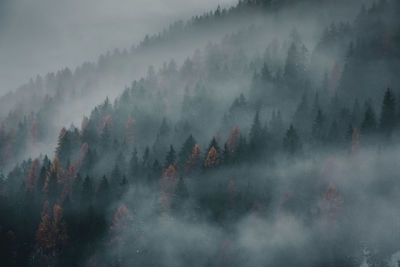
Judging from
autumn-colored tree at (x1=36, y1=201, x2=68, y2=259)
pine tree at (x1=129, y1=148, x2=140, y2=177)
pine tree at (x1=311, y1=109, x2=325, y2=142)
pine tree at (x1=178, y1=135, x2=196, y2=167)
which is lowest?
autumn-colored tree at (x1=36, y1=201, x2=68, y2=259)

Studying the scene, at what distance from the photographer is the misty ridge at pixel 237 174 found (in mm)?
61844

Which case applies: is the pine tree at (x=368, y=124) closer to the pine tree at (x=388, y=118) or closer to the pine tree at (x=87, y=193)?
the pine tree at (x=388, y=118)

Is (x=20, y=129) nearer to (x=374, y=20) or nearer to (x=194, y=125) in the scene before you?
(x=194, y=125)

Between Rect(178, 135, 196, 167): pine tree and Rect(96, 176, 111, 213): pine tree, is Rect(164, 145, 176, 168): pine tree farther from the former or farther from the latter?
Rect(96, 176, 111, 213): pine tree

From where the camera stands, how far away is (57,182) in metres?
78.0

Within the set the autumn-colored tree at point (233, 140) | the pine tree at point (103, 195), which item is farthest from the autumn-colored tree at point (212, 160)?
the pine tree at point (103, 195)

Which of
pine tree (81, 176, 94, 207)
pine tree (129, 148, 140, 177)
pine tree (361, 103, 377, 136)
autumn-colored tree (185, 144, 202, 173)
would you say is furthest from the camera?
pine tree (129, 148, 140, 177)

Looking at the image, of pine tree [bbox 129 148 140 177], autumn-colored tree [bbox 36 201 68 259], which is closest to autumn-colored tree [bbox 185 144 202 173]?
pine tree [bbox 129 148 140 177]

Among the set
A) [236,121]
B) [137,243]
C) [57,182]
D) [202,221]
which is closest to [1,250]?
[57,182]

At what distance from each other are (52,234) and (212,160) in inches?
1400

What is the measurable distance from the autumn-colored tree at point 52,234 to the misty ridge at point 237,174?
0.68 ft

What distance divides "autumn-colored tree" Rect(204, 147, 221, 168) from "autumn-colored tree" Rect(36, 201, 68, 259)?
104ft

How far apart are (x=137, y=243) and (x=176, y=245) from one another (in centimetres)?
750

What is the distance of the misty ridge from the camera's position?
61.8 m
